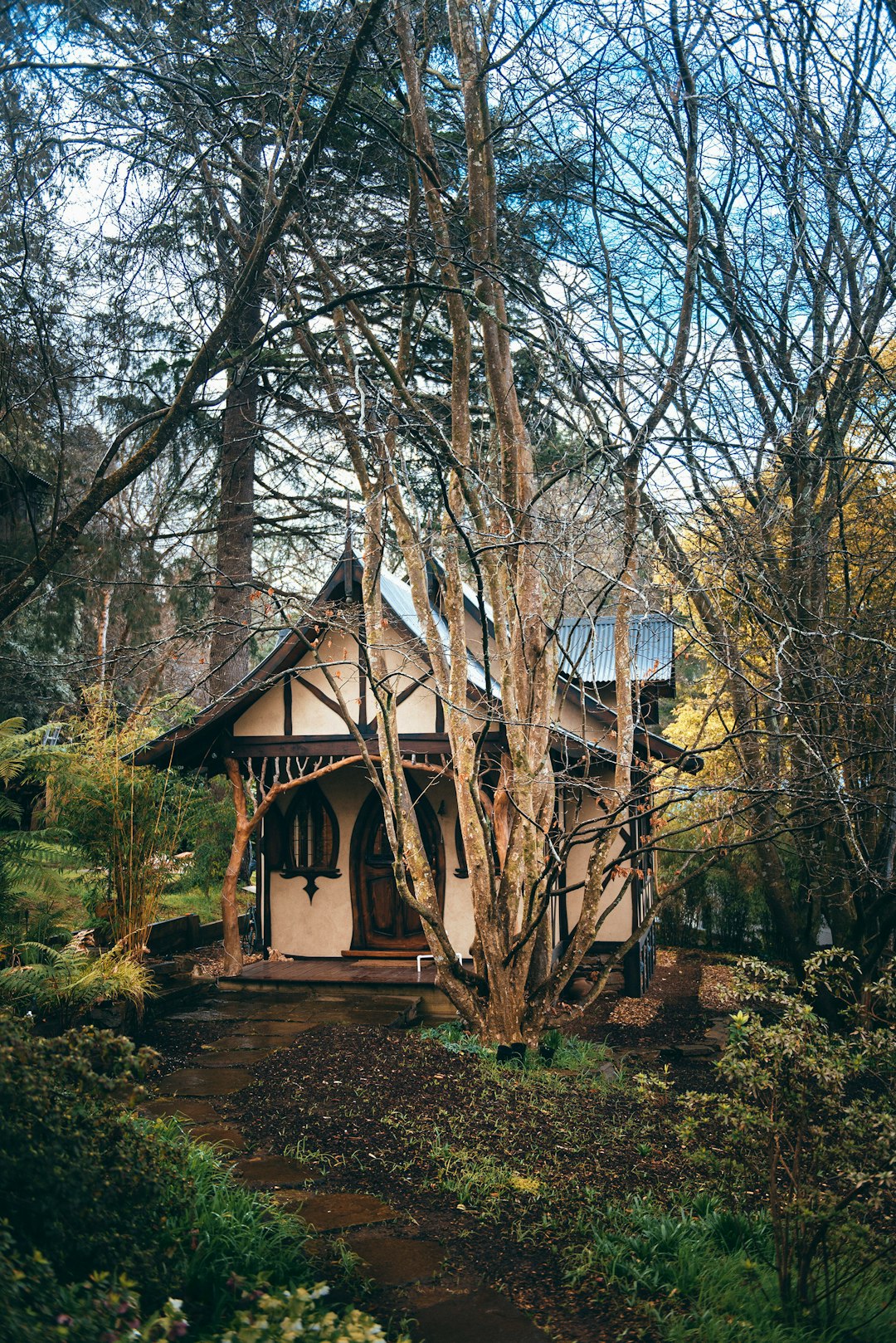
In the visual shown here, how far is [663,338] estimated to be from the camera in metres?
9.20

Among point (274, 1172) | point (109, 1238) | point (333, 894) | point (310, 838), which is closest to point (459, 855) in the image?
point (333, 894)

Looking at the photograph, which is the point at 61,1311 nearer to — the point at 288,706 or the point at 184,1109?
the point at 184,1109

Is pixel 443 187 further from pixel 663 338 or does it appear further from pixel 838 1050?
pixel 838 1050

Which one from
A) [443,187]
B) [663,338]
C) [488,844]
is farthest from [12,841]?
[663,338]

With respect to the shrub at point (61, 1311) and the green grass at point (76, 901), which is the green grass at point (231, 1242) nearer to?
the shrub at point (61, 1311)

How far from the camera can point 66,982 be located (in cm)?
820

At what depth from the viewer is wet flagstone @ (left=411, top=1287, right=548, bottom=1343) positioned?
3.75 meters

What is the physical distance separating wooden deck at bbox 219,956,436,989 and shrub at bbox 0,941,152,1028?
232cm

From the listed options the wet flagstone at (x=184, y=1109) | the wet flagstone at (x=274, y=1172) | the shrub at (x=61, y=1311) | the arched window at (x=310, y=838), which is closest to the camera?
the shrub at (x=61, y=1311)

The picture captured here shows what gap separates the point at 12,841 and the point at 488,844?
4.35 m

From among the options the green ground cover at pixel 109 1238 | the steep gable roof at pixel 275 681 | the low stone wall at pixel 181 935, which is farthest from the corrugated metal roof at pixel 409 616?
the green ground cover at pixel 109 1238

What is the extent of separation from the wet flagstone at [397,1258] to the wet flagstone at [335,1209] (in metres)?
0.18

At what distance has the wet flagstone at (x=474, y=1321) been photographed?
375cm

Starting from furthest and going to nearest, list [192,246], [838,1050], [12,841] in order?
[192,246]
[12,841]
[838,1050]
